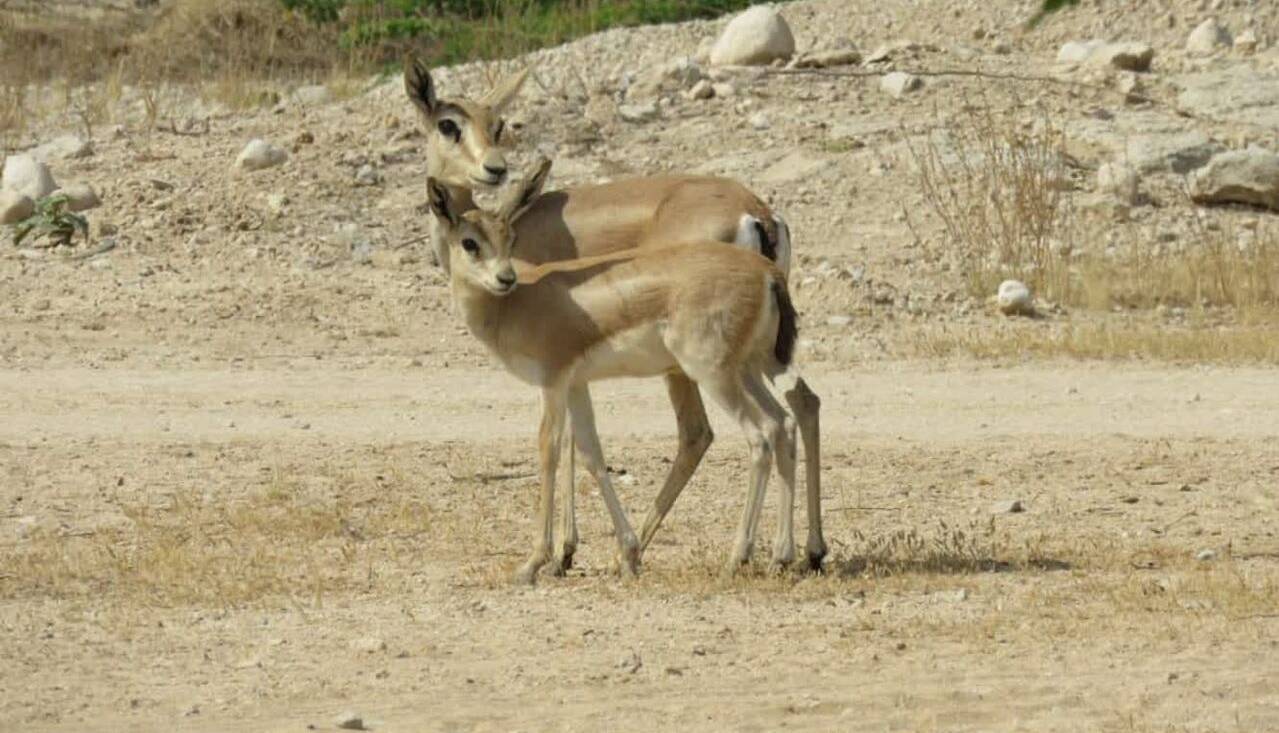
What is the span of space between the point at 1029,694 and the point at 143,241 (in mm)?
11479

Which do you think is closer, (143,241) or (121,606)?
(121,606)

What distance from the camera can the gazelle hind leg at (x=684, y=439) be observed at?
9859 millimetres

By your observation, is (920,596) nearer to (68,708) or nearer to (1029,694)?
(1029,694)

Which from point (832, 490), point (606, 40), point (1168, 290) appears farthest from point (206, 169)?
point (832, 490)

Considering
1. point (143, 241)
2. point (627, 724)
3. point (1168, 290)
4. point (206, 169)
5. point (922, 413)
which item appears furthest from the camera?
point (206, 169)

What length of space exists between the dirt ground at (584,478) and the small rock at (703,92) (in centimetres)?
27

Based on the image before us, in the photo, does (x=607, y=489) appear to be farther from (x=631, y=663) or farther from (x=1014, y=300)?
(x=1014, y=300)

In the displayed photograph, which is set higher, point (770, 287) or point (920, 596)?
point (770, 287)

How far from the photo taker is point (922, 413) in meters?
13.1

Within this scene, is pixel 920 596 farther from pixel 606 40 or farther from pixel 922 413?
pixel 606 40

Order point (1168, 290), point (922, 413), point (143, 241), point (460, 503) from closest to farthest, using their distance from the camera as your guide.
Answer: point (460, 503) < point (922, 413) < point (1168, 290) < point (143, 241)

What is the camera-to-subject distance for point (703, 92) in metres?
20.2

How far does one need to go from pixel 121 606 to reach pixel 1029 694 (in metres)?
3.52

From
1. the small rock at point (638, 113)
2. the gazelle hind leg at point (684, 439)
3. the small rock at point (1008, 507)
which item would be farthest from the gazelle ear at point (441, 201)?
the small rock at point (638, 113)
